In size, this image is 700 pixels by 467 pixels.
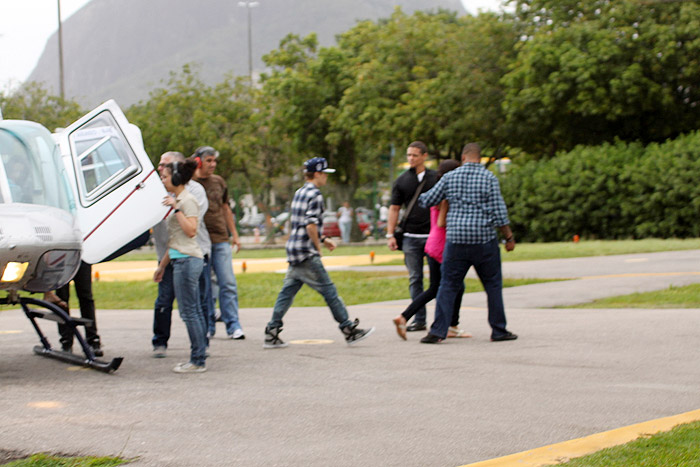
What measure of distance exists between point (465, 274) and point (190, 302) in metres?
2.73

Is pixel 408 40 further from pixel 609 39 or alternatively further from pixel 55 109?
pixel 55 109

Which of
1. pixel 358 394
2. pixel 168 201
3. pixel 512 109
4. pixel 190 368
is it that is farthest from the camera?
pixel 512 109

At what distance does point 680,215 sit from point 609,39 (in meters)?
6.68

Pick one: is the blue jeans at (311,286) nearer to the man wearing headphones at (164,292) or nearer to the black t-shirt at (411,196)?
the man wearing headphones at (164,292)

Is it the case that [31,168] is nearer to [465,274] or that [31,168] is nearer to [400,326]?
[400,326]

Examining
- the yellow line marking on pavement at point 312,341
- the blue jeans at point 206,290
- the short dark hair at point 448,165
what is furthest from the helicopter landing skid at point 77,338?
the short dark hair at point 448,165

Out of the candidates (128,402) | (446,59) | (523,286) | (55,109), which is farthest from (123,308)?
(55,109)

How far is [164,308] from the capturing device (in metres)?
8.97

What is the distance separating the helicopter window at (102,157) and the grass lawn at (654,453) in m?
5.09

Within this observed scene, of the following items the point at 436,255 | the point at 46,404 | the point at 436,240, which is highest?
the point at 436,240

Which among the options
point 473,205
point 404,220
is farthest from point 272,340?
point 473,205

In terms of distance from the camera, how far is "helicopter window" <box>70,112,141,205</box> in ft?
28.1

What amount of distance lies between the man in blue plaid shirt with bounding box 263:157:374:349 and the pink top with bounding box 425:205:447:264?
1.09 metres

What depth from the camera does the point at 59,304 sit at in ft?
28.5
